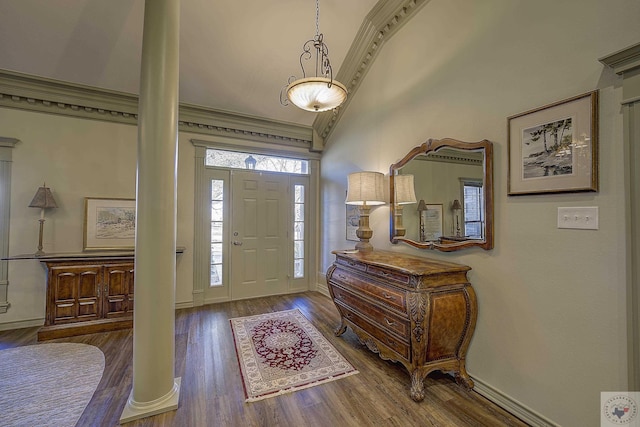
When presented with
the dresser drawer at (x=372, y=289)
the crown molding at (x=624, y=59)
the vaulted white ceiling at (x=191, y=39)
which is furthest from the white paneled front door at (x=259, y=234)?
the crown molding at (x=624, y=59)

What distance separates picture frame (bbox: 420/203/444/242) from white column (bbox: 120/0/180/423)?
7.28 feet

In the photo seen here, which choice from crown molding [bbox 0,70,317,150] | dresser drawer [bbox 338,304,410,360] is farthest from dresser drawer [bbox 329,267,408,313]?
crown molding [bbox 0,70,317,150]

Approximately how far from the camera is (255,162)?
14.4ft

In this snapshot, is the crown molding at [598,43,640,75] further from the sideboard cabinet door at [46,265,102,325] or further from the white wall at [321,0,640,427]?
the sideboard cabinet door at [46,265,102,325]

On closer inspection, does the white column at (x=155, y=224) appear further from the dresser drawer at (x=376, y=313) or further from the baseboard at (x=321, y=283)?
the baseboard at (x=321, y=283)

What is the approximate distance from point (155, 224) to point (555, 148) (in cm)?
268

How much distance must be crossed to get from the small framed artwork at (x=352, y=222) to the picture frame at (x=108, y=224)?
305 centimetres

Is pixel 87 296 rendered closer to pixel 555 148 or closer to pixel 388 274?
pixel 388 274

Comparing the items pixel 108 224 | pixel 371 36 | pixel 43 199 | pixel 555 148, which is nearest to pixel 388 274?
pixel 555 148

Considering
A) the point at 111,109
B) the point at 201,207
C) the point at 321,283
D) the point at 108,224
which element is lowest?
the point at 321,283

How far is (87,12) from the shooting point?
2619 mm

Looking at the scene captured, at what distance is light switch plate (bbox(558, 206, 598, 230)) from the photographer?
147 centimetres

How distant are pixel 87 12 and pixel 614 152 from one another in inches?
176

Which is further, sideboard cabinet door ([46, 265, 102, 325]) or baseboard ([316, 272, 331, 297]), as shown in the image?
baseboard ([316, 272, 331, 297])
